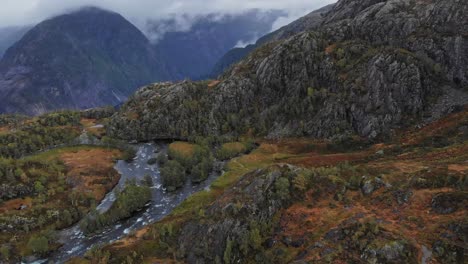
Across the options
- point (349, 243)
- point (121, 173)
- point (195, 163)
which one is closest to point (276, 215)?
point (349, 243)

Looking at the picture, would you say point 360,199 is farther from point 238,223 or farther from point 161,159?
point 161,159

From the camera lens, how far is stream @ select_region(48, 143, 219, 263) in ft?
379

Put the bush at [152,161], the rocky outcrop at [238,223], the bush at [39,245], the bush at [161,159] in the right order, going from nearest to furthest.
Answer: the rocky outcrop at [238,223]
the bush at [39,245]
the bush at [161,159]
the bush at [152,161]

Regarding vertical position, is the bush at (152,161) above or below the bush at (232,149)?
above

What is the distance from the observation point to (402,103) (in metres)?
176

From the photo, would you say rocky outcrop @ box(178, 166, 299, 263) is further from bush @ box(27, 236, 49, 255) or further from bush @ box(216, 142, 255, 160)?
bush @ box(216, 142, 255, 160)

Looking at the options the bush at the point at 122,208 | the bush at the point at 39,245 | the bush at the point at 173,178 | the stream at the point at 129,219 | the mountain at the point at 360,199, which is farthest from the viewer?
the bush at the point at 173,178

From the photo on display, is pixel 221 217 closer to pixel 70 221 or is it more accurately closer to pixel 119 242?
pixel 119 242

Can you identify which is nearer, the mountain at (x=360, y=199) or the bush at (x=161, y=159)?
the mountain at (x=360, y=199)

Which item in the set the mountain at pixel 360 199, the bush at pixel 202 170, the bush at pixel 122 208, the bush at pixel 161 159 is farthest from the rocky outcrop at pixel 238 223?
the bush at pixel 161 159

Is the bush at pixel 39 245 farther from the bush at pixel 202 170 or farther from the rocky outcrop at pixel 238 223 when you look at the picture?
the bush at pixel 202 170

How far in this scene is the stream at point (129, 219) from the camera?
379ft

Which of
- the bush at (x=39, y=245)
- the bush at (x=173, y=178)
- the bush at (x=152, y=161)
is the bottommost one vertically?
the bush at (x=173, y=178)

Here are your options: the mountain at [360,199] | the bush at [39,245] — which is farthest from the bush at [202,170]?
the bush at [39,245]
